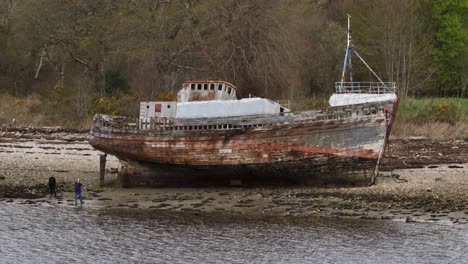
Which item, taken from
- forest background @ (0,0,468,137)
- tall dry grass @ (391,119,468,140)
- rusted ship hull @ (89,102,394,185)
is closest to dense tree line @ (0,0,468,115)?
forest background @ (0,0,468,137)

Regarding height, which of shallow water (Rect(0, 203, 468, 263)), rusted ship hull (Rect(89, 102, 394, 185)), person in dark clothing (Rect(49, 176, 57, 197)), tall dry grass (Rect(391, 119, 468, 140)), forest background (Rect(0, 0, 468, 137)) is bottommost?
shallow water (Rect(0, 203, 468, 263))

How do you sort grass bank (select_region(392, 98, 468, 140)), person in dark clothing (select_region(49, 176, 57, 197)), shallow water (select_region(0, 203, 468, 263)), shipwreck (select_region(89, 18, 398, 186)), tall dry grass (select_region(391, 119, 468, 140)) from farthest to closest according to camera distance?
grass bank (select_region(392, 98, 468, 140)), tall dry grass (select_region(391, 119, 468, 140)), shipwreck (select_region(89, 18, 398, 186)), person in dark clothing (select_region(49, 176, 57, 197)), shallow water (select_region(0, 203, 468, 263))

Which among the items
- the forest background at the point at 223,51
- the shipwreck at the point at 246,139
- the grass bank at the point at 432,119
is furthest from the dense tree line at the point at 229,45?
the shipwreck at the point at 246,139

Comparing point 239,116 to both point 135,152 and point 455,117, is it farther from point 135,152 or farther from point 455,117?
point 455,117

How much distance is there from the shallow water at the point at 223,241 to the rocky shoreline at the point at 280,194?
4.67ft

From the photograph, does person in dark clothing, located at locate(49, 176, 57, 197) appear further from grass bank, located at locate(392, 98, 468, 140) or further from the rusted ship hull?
grass bank, located at locate(392, 98, 468, 140)

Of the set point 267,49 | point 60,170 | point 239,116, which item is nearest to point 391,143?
point 267,49

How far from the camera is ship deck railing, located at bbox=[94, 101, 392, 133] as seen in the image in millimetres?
36812

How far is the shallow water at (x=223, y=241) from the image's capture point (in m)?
27.3

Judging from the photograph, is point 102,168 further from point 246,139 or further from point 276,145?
point 276,145

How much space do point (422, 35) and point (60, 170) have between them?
38678 mm

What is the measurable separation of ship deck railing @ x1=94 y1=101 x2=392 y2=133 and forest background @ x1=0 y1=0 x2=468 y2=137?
67.0 feet

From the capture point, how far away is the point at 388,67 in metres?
66.8

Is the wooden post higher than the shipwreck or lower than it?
lower
